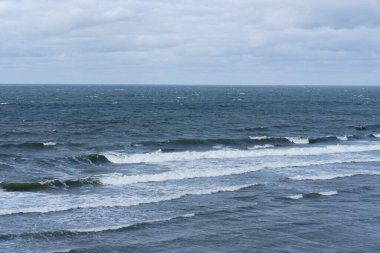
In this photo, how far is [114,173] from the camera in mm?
38031

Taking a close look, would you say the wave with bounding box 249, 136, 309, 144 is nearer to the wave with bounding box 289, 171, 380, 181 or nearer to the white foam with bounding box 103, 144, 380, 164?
the white foam with bounding box 103, 144, 380, 164

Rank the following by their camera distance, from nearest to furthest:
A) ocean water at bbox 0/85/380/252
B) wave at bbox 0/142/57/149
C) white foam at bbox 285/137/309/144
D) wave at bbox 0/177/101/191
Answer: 1. ocean water at bbox 0/85/380/252
2. wave at bbox 0/177/101/191
3. wave at bbox 0/142/57/149
4. white foam at bbox 285/137/309/144

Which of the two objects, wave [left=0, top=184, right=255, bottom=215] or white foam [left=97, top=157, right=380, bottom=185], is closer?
wave [left=0, top=184, right=255, bottom=215]

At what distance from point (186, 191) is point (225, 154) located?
16.2m

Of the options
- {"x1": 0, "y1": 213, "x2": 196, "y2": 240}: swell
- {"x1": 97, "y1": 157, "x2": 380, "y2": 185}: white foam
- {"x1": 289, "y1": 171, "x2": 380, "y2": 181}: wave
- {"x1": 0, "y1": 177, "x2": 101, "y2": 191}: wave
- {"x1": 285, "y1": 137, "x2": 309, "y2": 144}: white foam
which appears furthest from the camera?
{"x1": 285, "y1": 137, "x2": 309, "y2": 144}: white foam

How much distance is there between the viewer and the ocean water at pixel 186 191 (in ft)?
75.6

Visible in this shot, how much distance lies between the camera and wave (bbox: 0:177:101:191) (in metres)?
32.4

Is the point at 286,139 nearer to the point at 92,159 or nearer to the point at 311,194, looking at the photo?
the point at 92,159

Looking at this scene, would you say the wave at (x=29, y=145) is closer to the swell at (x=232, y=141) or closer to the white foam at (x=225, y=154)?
the white foam at (x=225, y=154)

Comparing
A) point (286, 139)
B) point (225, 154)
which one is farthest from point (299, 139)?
point (225, 154)

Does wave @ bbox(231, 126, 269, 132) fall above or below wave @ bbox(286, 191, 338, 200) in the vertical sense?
above

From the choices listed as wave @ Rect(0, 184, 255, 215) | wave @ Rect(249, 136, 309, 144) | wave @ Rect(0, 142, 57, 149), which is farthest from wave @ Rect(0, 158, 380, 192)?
wave @ Rect(0, 142, 57, 149)

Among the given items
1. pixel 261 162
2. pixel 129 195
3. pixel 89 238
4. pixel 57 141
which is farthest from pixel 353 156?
pixel 89 238

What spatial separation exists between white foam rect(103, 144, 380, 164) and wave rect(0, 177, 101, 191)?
29.2 ft
